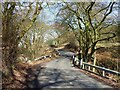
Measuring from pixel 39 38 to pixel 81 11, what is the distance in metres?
12.8

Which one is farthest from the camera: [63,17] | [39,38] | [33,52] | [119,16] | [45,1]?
[39,38]

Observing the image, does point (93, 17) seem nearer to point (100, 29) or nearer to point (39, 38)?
point (100, 29)

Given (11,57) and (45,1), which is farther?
(45,1)

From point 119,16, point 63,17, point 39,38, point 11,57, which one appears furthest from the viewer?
point 39,38

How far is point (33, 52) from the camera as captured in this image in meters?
35.7

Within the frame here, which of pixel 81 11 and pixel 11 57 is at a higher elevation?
pixel 81 11

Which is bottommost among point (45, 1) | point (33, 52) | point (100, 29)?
point (33, 52)

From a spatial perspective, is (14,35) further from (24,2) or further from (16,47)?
(24,2)

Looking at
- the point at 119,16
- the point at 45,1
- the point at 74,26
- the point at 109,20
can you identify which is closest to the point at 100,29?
the point at 109,20

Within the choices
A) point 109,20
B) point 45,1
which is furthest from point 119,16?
point 45,1

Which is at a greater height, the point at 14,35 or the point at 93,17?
the point at 93,17

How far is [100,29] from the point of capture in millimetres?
28359

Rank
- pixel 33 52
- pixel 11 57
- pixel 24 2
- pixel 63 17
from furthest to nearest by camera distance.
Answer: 1. pixel 33 52
2. pixel 63 17
3. pixel 24 2
4. pixel 11 57

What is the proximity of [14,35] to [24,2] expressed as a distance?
559cm
